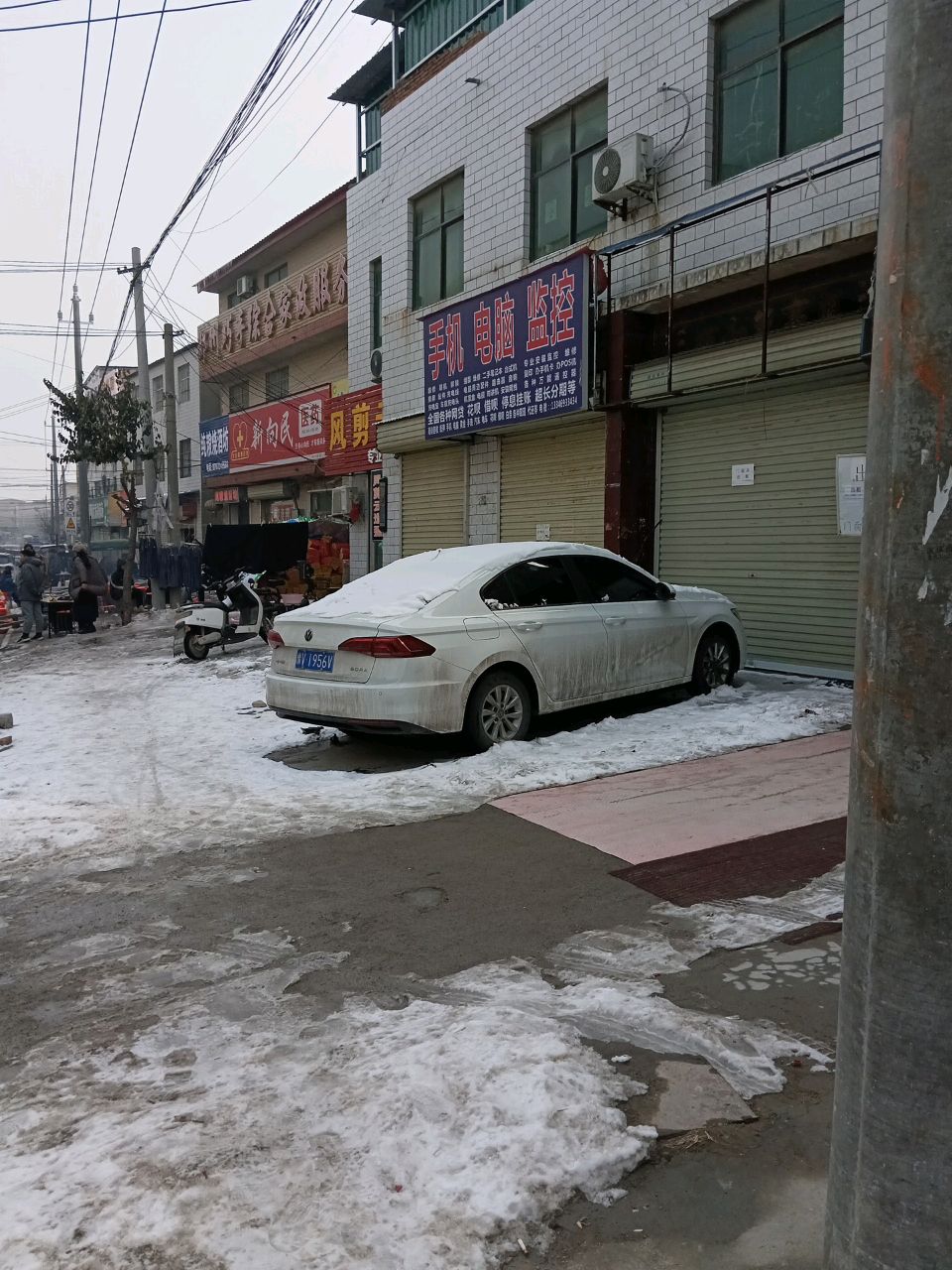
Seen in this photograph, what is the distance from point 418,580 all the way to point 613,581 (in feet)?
5.94

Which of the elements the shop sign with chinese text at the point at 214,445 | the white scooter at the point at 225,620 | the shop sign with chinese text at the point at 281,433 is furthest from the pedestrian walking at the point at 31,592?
the shop sign with chinese text at the point at 214,445

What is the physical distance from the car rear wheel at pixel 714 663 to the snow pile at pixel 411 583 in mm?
1936

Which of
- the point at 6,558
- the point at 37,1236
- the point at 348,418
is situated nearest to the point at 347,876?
the point at 37,1236

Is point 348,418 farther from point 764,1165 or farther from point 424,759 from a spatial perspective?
point 764,1165

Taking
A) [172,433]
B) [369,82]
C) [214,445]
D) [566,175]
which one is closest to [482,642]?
[566,175]

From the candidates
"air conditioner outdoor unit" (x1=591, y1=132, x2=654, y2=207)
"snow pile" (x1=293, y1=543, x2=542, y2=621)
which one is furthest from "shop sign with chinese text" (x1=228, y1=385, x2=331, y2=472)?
"snow pile" (x1=293, y1=543, x2=542, y2=621)

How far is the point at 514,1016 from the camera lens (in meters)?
3.52

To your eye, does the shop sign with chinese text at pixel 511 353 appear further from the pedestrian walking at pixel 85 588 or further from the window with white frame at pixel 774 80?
the pedestrian walking at pixel 85 588

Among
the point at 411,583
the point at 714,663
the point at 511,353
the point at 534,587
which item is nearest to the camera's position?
the point at 411,583

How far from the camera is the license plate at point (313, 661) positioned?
7.48m

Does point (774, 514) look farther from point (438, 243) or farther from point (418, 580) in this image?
point (438, 243)

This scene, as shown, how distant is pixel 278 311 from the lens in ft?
87.0

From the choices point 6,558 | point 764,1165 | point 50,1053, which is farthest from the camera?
point 6,558

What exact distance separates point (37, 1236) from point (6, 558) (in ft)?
135
